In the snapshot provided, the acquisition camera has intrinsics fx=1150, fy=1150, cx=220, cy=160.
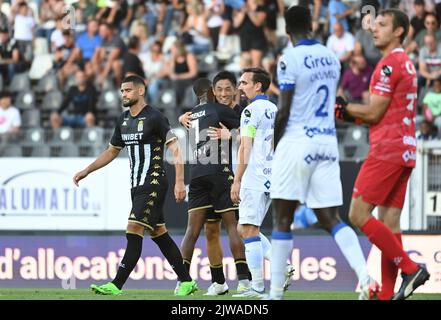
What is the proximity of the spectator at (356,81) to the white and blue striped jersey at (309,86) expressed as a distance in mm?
10914

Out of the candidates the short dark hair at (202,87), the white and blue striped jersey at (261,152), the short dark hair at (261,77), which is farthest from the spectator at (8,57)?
the white and blue striped jersey at (261,152)

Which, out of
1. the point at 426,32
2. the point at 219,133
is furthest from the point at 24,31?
the point at 219,133

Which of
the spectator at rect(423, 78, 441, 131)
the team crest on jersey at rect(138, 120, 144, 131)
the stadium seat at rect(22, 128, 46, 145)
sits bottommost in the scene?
the stadium seat at rect(22, 128, 46, 145)

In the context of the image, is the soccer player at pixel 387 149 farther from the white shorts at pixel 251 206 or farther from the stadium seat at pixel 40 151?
the stadium seat at pixel 40 151

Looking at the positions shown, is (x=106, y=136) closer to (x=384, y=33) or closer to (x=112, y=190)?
(x=112, y=190)

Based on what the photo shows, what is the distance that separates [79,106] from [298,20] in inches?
494

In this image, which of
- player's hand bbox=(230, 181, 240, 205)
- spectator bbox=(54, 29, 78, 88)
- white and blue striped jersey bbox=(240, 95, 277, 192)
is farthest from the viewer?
spectator bbox=(54, 29, 78, 88)

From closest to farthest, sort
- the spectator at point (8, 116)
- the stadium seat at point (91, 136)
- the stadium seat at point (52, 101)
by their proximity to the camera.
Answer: the stadium seat at point (91, 136) < the spectator at point (8, 116) < the stadium seat at point (52, 101)

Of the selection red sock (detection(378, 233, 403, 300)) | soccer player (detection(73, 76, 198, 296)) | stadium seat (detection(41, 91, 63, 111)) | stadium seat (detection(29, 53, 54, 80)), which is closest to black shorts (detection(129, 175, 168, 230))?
soccer player (detection(73, 76, 198, 296))

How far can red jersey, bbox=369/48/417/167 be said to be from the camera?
32.1 feet

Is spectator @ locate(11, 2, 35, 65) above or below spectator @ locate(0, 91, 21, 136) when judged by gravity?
above

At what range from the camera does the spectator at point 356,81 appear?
20.4 m

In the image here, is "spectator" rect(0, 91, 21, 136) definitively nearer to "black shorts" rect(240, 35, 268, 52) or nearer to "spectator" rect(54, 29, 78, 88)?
"spectator" rect(54, 29, 78, 88)

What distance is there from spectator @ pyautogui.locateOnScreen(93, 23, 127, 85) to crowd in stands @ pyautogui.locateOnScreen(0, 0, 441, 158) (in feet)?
0.07
